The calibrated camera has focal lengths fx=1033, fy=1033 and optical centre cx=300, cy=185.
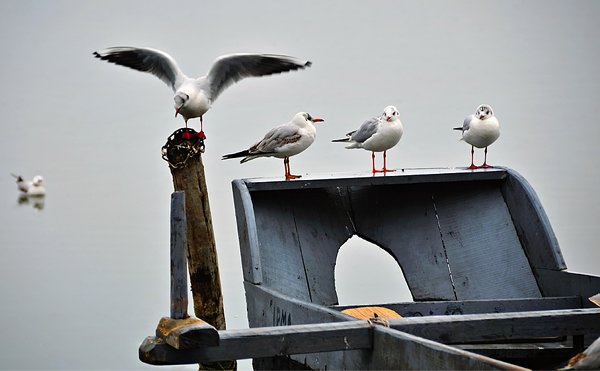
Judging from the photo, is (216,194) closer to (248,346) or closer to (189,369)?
(189,369)

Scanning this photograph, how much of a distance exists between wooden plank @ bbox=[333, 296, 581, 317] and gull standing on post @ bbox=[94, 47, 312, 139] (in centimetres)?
312

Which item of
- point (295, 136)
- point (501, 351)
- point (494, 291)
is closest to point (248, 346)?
point (501, 351)

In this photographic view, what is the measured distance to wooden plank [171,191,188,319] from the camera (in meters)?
4.59

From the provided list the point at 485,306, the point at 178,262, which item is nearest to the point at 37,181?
the point at 485,306

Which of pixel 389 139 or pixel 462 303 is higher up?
pixel 389 139

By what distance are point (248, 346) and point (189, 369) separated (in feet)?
18.5

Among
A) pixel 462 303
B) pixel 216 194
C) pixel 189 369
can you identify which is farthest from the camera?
pixel 216 194

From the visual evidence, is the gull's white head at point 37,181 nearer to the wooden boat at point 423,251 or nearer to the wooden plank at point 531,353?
the wooden boat at point 423,251

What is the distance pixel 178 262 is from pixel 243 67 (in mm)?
5045

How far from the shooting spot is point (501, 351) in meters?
6.04

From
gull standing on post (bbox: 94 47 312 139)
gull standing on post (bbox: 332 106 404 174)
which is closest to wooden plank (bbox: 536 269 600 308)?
gull standing on post (bbox: 332 106 404 174)

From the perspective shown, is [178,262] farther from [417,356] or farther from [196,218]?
[196,218]

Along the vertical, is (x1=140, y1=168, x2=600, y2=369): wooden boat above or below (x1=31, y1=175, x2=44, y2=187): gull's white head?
below

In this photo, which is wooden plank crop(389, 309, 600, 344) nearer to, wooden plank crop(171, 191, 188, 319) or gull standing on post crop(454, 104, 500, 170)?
wooden plank crop(171, 191, 188, 319)
